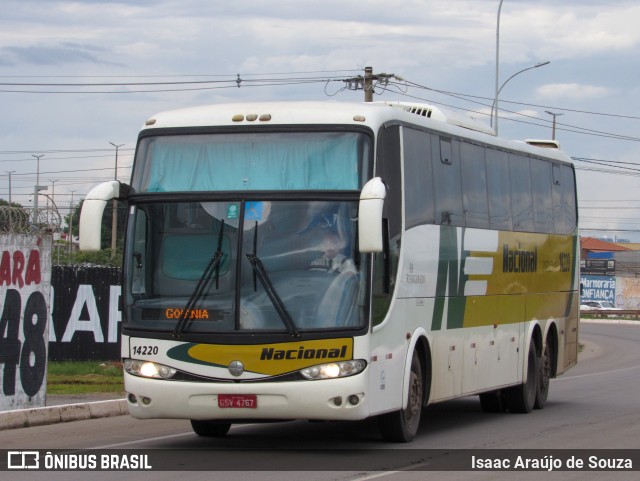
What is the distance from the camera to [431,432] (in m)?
15.4

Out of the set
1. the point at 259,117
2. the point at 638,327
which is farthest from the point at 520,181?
the point at 638,327

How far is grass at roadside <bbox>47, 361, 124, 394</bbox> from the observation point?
2102 centimetres

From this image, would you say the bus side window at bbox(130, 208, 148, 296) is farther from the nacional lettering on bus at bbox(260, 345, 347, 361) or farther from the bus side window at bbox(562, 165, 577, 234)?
the bus side window at bbox(562, 165, 577, 234)

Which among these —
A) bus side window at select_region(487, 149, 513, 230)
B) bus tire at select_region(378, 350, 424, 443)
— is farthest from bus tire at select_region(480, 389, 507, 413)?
bus tire at select_region(378, 350, 424, 443)

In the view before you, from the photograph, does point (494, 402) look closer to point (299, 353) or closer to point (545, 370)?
point (545, 370)

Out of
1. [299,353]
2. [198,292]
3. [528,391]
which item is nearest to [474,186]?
[528,391]

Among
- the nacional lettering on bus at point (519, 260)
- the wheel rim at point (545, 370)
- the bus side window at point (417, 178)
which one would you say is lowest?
the wheel rim at point (545, 370)

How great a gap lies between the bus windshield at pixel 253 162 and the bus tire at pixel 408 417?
2546mm

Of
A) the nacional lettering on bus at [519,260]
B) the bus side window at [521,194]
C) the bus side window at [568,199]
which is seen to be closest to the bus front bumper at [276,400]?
the nacional lettering on bus at [519,260]

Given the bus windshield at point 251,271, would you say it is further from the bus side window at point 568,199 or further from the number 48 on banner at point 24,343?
the bus side window at point 568,199

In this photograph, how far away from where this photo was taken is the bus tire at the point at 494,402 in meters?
18.7

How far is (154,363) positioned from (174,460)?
3.20 feet

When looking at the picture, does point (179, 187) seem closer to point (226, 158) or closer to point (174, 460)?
point (226, 158)

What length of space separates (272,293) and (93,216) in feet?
6.34
